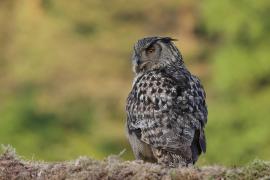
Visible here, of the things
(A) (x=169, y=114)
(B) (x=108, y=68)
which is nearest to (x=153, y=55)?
(A) (x=169, y=114)

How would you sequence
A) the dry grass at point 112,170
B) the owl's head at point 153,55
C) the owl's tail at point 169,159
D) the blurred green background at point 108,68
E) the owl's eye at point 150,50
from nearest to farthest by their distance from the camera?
1. the dry grass at point 112,170
2. the owl's tail at point 169,159
3. the owl's head at point 153,55
4. the owl's eye at point 150,50
5. the blurred green background at point 108,68

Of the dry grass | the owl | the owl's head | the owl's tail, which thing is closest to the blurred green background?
the owl's head

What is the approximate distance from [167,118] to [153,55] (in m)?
1.48

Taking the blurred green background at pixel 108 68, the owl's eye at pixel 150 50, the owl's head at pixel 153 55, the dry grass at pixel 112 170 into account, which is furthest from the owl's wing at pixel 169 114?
the blurred green background at pixel 108 68

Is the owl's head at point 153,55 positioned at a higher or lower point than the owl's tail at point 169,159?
higher

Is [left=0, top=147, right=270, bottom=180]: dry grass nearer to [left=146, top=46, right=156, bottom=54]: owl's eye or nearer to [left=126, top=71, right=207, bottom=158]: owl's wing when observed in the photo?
[left=126, top=71, right=207, bottom=158]: owl's wing

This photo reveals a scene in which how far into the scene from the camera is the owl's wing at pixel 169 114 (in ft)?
38.0

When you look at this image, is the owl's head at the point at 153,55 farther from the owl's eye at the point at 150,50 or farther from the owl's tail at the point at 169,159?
the owl's tail at the point at 169,159

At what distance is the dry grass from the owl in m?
1.49

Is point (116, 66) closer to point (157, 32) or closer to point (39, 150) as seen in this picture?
point (157, 32)

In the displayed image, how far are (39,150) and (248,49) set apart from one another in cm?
883

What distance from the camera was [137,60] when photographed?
1291 centimetres

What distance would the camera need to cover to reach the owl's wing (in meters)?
11.6

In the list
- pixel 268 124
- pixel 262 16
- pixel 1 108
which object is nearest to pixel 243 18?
Result: pixel 262 16
